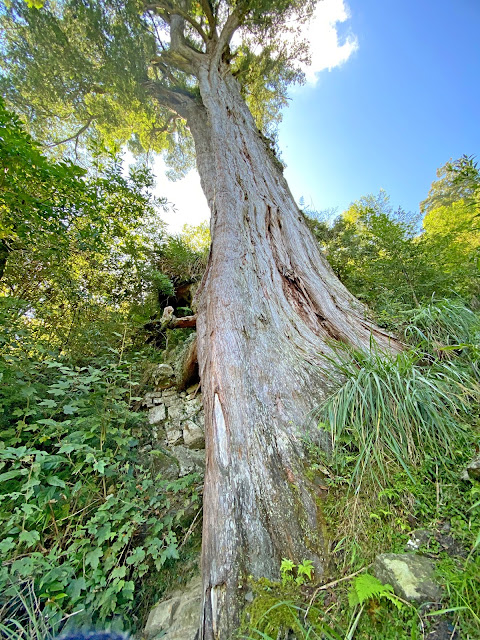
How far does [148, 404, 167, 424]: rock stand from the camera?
2520 mm

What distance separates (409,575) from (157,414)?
2259mm

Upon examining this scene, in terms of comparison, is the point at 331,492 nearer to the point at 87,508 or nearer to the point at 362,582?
the point at 362,582

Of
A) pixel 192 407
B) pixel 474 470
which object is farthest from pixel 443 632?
pixel 192 407

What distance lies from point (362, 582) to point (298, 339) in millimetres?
1340

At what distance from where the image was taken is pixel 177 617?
125cm

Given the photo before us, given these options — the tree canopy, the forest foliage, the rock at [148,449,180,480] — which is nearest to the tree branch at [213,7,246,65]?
the tree canopy

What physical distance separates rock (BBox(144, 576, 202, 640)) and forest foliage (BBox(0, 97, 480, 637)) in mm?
94

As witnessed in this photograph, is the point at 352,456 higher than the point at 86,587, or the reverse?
the point at 352,456

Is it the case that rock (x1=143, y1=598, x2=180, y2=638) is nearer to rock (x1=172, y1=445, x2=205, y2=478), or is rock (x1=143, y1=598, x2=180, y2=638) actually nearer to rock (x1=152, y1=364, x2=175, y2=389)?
rock (x1=172, y1=445, x2=205, y2=478)

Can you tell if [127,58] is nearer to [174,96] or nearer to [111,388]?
[174,96]

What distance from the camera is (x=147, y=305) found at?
13.8 feet

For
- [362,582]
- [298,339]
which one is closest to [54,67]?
[298,339]

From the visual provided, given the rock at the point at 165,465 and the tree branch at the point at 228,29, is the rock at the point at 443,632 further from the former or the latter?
the tree branch at the point at 228,29

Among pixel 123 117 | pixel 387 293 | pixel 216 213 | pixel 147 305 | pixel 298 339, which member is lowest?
pixel 298 339
